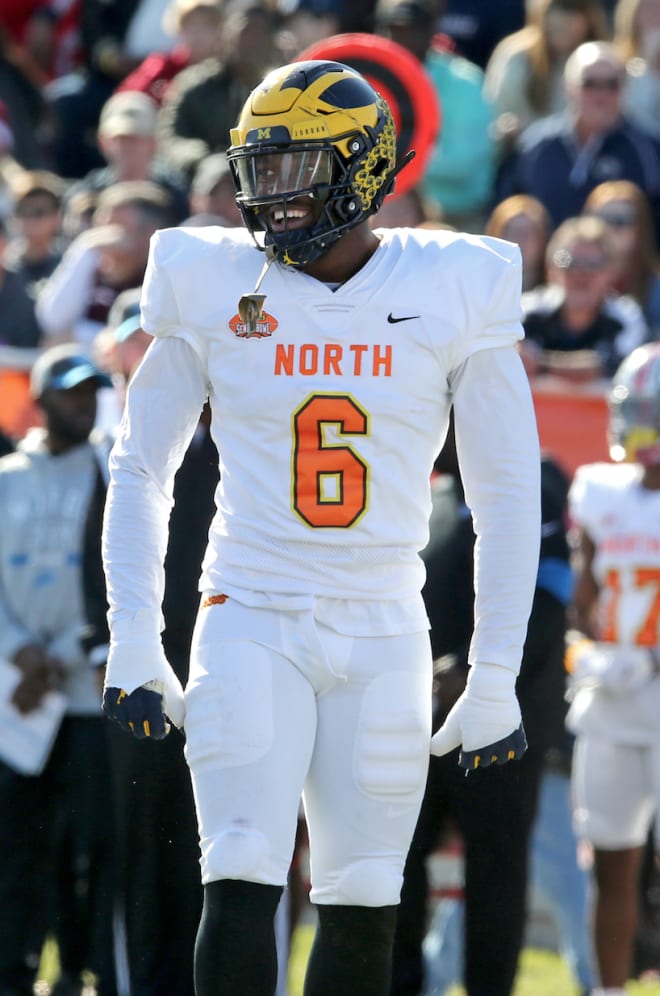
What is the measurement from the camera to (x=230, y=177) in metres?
7.89

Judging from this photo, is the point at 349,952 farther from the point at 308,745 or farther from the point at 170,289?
the point at 170,289

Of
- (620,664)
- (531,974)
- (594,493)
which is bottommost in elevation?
(531,974)

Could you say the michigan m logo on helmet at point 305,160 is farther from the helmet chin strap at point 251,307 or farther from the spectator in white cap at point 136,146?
the spectator in white cap at point 136,146

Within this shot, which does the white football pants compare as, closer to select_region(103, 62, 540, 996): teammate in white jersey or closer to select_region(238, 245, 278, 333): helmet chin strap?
select_region(103, 62, 540, 996): teammate in white jersey

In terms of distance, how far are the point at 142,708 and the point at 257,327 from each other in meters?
0.76

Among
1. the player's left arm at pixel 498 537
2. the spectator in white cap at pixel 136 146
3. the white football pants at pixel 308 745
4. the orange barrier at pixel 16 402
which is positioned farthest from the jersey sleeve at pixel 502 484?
the spectator in white cap at pixel 136 146

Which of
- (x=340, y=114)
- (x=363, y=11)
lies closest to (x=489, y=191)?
(x=363, y=11)

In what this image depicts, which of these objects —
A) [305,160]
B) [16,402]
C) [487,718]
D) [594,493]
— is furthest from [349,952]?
[16,402]

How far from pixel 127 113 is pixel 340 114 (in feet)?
16.9

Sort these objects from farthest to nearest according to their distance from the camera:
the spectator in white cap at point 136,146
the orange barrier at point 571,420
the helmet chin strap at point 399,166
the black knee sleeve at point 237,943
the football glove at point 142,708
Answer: the spectator in white cap at point 136,146 < the orange barrier at point 571,420 < the helmet chin strap at point 399,166 < the football glove at point 142,708 < the black knee sleeve at point 237,943

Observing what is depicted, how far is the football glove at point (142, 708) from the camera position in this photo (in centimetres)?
390

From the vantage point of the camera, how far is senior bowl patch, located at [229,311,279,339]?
3.94 metres

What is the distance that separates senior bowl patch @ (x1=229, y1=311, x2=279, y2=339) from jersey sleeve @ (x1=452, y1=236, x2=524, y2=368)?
0.36 meters

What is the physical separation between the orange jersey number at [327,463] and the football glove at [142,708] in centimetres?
44
